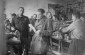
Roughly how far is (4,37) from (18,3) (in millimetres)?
1325

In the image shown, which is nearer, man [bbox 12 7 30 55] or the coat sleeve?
man [bbox 12 7 30 55]

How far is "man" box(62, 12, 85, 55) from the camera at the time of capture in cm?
617

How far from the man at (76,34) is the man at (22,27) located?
54.7 inches

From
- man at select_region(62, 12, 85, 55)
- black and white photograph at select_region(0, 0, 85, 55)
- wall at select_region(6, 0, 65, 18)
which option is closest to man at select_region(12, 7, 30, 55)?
black and white photograph at select_region(0, 0, 85, 55)

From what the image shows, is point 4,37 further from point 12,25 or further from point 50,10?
point 50,10

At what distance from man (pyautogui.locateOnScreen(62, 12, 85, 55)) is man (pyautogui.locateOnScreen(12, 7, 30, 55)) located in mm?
1389

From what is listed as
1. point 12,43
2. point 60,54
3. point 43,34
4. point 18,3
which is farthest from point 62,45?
point 18,3

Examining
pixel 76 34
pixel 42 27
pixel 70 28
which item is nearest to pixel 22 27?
pixel 42 27

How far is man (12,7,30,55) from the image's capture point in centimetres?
602

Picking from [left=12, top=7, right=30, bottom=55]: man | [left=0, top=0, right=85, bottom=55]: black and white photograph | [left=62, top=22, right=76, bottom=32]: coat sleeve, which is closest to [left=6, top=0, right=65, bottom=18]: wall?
[left=0, top=0, right=85, bottom=55]: black and white photograph

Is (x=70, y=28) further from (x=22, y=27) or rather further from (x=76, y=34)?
(x=22, y=27)

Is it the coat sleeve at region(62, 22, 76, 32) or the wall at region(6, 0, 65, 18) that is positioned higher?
the wall at region(6, 0, 65, 18)

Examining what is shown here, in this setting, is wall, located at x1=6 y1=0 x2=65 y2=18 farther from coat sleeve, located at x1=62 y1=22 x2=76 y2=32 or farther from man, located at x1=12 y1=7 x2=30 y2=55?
coat sleeve, located at x1=62 y1=22 x2=76 y2=32

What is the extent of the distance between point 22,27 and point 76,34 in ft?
6.62
